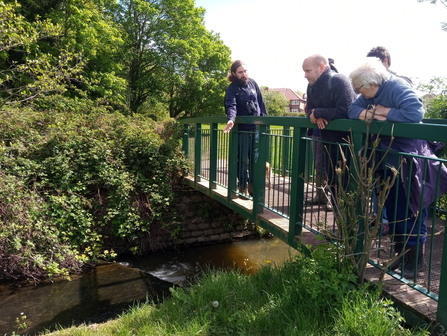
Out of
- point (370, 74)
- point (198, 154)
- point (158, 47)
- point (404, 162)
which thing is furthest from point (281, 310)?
point (158, 47)

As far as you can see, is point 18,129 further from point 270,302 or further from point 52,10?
point 52,10

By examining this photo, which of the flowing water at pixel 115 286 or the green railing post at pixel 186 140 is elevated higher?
the green railing post at pixel 186 140

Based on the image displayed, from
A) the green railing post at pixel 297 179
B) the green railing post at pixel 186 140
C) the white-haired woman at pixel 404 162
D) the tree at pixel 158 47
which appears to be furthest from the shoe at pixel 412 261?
the tree at pixel 158 47

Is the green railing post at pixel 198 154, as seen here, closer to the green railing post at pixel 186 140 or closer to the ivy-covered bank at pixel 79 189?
the ivy-covered bank at pixel 79 189

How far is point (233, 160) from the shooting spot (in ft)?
17.5

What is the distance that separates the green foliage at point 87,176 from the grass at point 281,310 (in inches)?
129

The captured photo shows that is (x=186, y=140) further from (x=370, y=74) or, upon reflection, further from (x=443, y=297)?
(x=443, y=297)

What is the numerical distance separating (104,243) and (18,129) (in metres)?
2.90

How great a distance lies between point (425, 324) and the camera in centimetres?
241

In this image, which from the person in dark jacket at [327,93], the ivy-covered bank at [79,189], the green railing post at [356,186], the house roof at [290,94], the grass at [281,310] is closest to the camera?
the grass at [281,310]

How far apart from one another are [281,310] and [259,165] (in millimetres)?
2032

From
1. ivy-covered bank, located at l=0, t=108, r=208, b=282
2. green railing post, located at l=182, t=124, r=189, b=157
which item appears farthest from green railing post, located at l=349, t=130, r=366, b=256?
green railing post, located at l=182, t=124, r=189, b=157

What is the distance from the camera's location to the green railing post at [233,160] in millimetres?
5309

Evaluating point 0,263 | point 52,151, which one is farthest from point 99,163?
point 0,263
